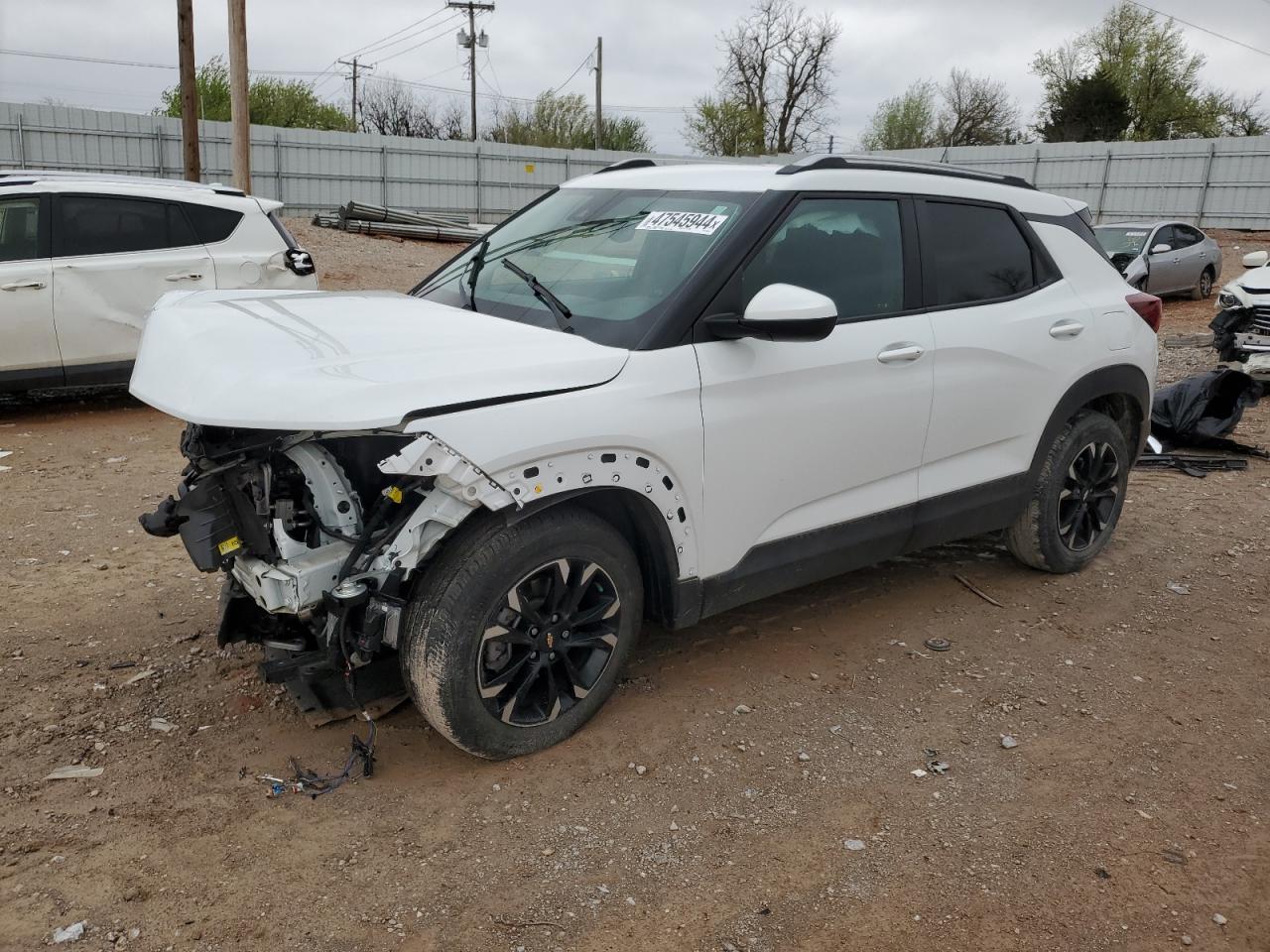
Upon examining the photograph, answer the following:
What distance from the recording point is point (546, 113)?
2077 inches

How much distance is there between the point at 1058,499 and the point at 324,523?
3.50 m

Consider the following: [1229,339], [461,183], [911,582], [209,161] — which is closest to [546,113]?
[461,183]

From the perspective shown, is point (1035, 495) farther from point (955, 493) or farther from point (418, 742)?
point (418, 742)

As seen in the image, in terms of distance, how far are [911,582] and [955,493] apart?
2.86 ft

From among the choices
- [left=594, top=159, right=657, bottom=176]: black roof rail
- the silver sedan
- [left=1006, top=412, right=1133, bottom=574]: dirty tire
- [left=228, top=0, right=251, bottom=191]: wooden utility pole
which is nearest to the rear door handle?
[left=1006, top=412, right=1133, bottom=574]: dirty tire

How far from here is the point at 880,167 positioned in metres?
4.15

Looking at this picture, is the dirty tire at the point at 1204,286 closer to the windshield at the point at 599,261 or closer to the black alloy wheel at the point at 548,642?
the windshield at the point at 599,261

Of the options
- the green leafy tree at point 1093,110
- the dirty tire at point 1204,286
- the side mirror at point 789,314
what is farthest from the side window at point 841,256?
the green leafy tree at point 1093,110

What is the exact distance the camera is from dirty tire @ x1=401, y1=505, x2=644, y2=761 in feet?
10.0

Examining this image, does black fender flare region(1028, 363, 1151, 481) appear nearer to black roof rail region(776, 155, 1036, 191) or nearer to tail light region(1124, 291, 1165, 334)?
tail light region(1124, 291, 1165, 334)

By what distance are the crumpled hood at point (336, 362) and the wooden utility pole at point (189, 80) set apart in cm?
1409

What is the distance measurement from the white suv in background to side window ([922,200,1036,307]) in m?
6.20

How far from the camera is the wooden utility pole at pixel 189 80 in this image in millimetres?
15523

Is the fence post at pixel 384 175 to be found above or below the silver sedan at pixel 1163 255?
above
